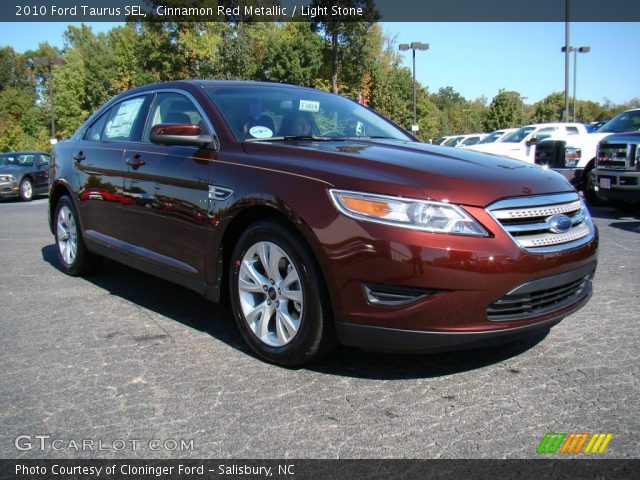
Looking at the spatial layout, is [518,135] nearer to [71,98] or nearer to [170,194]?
[170,194]

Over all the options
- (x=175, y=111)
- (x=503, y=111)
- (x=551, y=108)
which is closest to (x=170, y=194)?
(x=175, y=111)

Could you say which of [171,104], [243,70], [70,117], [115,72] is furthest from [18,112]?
[171,104]

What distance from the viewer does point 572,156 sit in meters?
11.1

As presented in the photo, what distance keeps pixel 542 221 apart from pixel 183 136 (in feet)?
7.06

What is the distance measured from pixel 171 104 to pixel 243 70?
123 feet

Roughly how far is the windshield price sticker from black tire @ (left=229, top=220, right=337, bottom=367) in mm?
1247

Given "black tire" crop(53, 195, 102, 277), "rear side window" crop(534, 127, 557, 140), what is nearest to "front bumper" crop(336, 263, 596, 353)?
"black tire" crop(53, 195, 102, 277)

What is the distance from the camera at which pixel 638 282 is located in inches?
197

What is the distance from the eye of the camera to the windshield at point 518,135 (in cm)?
2064

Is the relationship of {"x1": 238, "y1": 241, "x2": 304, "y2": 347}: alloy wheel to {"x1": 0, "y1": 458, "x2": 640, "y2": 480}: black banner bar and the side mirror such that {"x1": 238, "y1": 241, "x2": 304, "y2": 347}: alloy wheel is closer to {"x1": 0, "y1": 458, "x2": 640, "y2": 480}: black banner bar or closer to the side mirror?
the side mirror

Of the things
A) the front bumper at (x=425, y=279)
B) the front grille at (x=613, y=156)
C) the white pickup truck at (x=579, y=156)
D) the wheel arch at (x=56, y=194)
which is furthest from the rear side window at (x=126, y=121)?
the white pickup truck at (x=579, y=156)

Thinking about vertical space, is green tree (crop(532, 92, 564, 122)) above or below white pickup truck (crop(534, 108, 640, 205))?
above

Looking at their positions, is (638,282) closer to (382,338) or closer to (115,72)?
(382,338)

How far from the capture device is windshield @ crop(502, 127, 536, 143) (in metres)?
20.6
